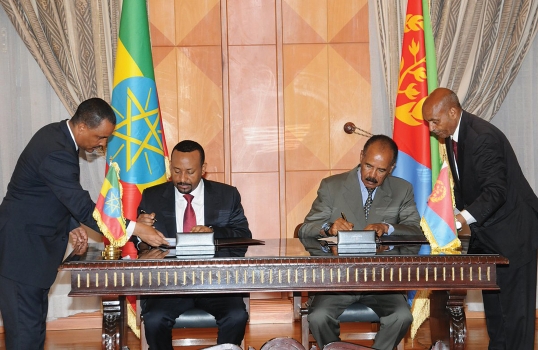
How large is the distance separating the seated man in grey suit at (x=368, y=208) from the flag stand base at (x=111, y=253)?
1.11 m

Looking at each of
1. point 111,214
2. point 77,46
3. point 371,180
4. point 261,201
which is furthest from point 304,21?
point 111,214

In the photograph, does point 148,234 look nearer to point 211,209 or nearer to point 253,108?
point 211,209

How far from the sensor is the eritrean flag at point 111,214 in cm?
336

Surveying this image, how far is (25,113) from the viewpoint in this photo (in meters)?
5.56

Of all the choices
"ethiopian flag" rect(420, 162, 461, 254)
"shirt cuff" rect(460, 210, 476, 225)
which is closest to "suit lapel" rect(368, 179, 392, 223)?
"shirt cuff" rect(460, 210, 476, 225)

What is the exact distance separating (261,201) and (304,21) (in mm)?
1486

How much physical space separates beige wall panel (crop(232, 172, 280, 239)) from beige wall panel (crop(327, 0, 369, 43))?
123 cm

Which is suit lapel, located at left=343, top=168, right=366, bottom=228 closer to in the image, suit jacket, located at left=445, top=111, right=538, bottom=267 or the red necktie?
suit jacket, located at left=445, top=111, right=538, bottom=267

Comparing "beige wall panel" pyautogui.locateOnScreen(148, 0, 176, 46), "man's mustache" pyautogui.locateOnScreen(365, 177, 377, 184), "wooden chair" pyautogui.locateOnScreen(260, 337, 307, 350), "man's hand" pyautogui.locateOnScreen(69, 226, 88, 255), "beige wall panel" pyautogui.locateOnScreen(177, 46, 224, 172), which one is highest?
"beige wall panel" pyautogui.locateOnScreen(148, 0, 176, 46)

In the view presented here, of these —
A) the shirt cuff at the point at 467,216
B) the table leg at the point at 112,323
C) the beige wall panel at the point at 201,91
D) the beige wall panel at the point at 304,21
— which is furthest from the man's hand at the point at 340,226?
the beige wall panel at the point at 304,21

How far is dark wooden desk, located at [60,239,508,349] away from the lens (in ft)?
10.1

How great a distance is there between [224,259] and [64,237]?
118cm

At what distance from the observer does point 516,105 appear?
579 centimetres

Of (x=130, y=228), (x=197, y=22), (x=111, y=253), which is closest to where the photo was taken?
(x=111, y=253)
